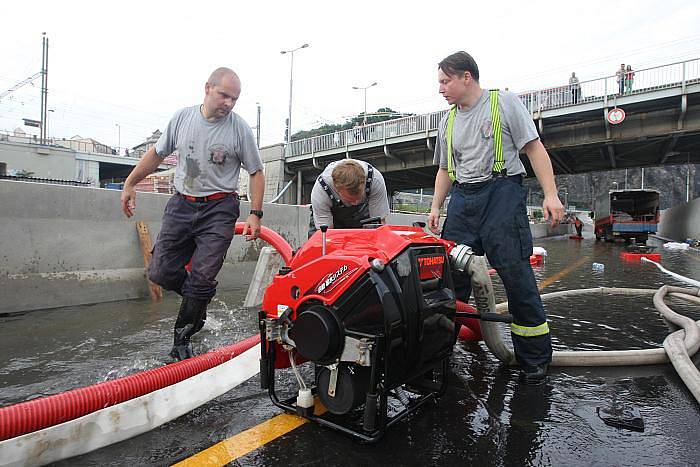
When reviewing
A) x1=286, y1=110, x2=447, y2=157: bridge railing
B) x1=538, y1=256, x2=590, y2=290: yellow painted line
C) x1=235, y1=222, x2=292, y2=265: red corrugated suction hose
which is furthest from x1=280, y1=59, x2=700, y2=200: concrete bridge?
x1=235, y1=222, x2=292, y2=265: red corrugated suction hose

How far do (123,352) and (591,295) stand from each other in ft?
17.4

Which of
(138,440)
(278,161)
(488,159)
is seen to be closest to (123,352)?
(138,440)

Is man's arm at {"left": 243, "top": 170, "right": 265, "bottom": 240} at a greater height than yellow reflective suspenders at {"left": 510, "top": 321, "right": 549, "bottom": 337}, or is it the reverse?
man's arm at {"left": 243, "top": 170, "right": 265, "bottom": 240}

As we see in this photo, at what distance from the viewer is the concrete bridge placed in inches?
789

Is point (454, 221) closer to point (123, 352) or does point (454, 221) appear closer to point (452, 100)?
point (452, 100)

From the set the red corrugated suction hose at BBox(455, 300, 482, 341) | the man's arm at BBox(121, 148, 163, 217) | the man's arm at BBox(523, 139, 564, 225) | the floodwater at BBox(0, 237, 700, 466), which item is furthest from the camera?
the man's arm at BBox(121, 148, 163, 217)

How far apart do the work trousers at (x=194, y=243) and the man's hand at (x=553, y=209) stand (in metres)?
2.02

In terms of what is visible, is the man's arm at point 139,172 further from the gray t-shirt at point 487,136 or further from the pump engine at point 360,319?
the gray t-shirt at point 487,136

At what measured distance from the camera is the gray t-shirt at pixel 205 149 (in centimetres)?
305

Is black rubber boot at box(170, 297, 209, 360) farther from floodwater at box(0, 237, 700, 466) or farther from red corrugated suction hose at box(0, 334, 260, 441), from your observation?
red corrugated suction hose at box(0, 334, 260, 441)

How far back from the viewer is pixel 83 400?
6.13 feet

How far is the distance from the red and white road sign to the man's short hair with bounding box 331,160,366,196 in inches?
839

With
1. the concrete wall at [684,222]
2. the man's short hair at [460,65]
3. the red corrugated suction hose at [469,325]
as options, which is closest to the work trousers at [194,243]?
the red corrugated suction hose at [469,325]

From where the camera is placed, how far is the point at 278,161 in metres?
36.2
